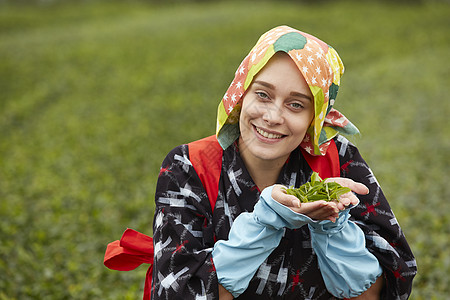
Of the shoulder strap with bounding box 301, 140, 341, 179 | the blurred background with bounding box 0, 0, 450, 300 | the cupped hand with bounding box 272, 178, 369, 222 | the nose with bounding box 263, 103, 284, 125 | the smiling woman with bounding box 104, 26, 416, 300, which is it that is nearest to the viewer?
the cupped hand with bounding box 272, 178, 369, 222

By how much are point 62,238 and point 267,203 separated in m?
3.75

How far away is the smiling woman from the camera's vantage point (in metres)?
1.59

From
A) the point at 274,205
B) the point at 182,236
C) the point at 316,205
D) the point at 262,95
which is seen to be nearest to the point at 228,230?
the point at 182,236

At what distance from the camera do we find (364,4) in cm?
2225

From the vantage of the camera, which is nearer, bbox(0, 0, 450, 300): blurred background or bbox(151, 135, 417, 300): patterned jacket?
bbox(151, 135, 417, 300): patterned jacket

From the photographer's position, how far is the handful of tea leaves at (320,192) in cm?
155

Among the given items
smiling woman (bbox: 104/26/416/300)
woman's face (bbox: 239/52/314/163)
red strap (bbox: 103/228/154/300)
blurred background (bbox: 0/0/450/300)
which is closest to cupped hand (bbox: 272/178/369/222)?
smiling woman (bbox: 104/26/416/300)

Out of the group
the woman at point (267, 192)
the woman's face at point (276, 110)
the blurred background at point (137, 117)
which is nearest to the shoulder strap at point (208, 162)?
the woman at point (267, 192)

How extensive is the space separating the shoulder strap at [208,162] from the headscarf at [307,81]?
0.05 m

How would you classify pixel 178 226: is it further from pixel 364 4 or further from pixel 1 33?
pixel 364 4

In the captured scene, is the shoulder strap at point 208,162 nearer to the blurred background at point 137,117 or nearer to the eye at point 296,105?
the eye at point 296,105

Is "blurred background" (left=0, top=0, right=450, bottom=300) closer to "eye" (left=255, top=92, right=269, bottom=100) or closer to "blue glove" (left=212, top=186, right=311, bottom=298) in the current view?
"blue glove" (left=212, top=186, right=311, bottom=298)

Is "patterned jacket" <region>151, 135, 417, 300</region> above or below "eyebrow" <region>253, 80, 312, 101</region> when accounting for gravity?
below

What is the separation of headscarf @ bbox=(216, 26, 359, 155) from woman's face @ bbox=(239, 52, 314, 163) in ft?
0.10
